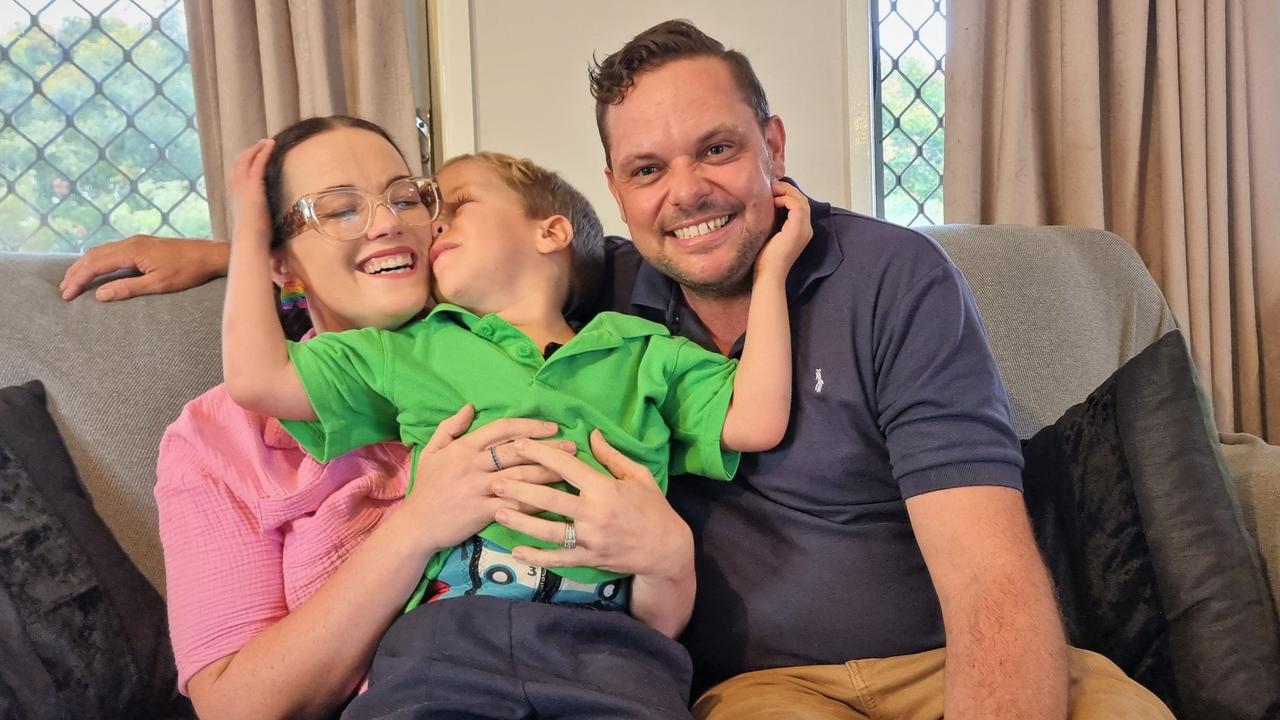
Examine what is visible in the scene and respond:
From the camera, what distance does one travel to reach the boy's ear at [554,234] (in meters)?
1.48

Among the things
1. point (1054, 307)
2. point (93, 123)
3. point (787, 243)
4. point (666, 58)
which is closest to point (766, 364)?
point (787, 243)

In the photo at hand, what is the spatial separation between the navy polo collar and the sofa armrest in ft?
2.43

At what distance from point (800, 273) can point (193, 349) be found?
1143 millimetres

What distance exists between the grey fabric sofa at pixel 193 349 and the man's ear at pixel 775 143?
0.73 metres

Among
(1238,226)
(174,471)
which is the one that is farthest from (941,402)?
(1238,226)

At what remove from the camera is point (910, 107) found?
3186mm

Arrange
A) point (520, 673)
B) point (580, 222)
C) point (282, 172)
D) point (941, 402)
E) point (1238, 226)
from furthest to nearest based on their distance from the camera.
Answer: point (1238, 226) → point (580, 222) → point (282, 172) → point (941, 402) → point (520, 673)

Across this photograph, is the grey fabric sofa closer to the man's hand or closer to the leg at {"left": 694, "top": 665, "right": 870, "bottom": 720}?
the man's hand

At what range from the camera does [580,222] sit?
158cm

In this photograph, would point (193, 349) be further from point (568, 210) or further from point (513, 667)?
point (513, 667)

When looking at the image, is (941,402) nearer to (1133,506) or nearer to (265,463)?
(1133,506)

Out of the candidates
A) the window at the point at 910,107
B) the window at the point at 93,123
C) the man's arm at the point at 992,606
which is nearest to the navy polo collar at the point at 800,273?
the man's arm at the point at 992,606

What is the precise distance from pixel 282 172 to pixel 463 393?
1.48 ft

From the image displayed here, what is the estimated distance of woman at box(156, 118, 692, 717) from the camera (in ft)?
3.82
